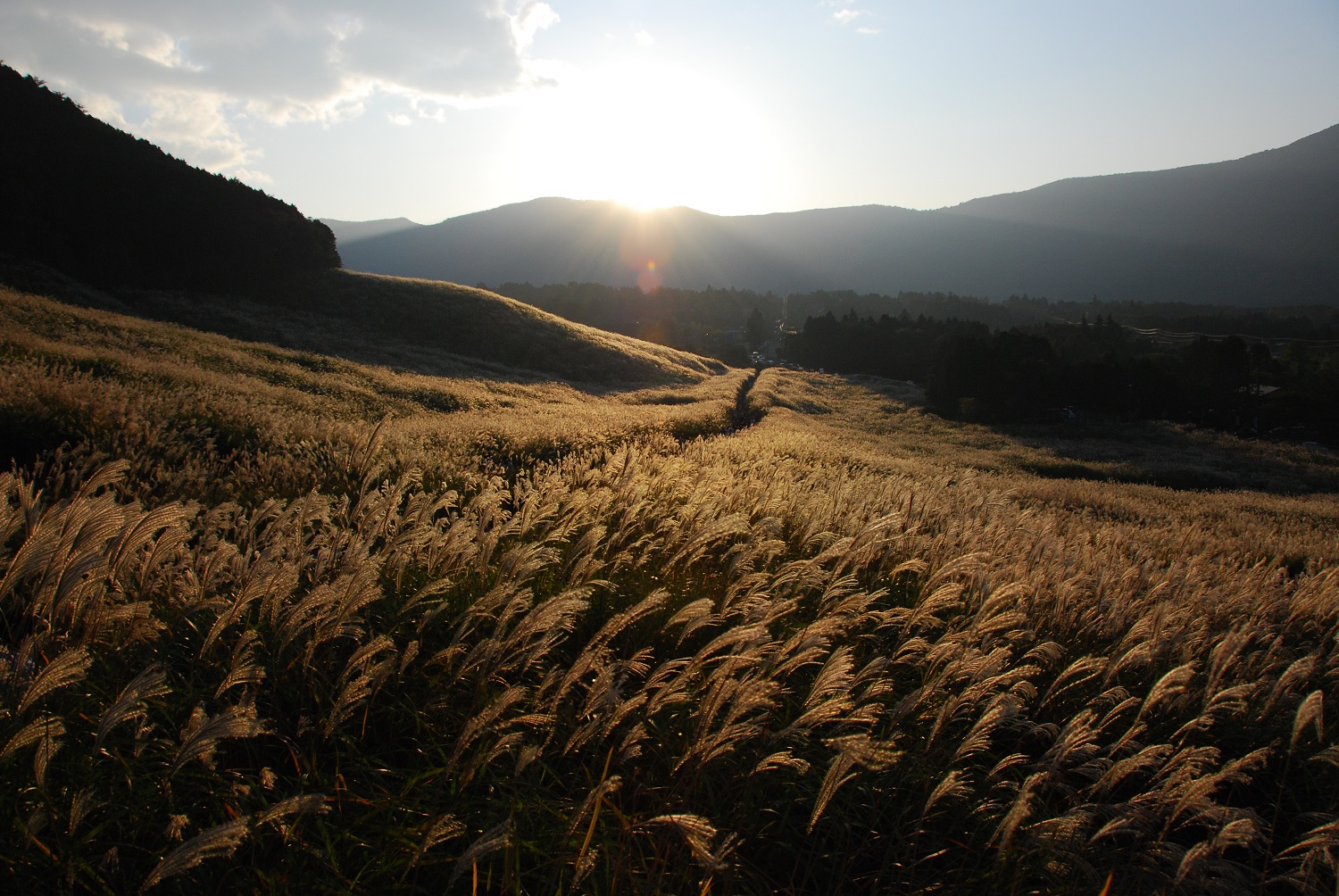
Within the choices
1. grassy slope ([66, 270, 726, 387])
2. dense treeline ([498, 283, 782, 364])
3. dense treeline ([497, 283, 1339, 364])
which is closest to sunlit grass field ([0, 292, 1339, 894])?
grassy slope ([66, 270, 726, 387])

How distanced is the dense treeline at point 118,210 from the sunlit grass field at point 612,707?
36.7 m

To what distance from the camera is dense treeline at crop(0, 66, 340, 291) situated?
30781mm

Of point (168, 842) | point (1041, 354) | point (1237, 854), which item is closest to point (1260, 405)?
point (1041, 354)

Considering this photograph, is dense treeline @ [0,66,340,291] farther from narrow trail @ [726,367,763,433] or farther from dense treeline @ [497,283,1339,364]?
dense treeline @ [497,283,1339,364]

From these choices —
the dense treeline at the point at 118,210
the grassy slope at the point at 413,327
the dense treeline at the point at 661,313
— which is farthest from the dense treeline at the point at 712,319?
the dense treeline at the point at 118,210

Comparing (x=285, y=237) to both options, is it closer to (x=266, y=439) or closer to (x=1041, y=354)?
(x=266, y=439)

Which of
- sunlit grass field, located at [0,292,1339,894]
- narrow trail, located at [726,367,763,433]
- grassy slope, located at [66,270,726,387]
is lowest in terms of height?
narrow trail, located at [726,367,763,433]

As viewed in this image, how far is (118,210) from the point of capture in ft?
113

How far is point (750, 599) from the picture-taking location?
11.9 ft

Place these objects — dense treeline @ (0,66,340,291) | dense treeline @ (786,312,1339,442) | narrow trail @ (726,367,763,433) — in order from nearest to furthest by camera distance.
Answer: dense treeline @ (0,66,340,291), narrow trail @ (726,367,763,433), dense treeline @ (786,312,1339,442)

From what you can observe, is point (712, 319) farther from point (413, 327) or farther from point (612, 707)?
point (612, 707)

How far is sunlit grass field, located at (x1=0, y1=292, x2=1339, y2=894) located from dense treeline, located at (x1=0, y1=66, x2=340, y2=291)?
120 ft

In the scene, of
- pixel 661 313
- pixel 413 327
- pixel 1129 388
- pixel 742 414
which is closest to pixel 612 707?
pixel 742 414

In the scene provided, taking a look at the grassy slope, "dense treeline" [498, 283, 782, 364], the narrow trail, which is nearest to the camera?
the narrow trail
